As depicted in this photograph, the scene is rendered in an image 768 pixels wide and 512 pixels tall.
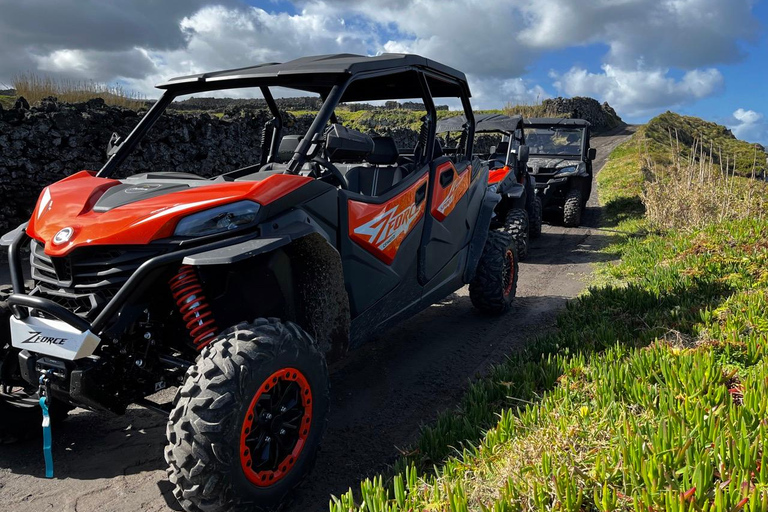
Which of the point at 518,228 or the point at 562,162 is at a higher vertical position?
the point at 562,162

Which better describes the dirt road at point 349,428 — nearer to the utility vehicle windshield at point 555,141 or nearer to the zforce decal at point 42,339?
the zforce decal at point 42,339

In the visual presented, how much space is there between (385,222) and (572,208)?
847 centimetres

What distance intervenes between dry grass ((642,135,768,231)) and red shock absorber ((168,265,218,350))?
740 centimetres

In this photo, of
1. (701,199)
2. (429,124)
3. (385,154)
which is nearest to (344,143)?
(385,154)

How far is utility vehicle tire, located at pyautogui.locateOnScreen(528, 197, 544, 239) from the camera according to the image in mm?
9840

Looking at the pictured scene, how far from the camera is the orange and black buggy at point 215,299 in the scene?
2.26 m

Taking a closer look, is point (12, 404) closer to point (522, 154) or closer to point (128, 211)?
point (128, 211)

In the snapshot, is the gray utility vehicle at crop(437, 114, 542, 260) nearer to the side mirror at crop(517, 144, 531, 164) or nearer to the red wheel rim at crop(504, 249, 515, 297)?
the side mirror at crop(517, 144, 531, 164)

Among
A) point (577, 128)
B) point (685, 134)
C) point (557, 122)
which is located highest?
point (685, 134)

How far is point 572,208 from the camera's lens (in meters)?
11.2

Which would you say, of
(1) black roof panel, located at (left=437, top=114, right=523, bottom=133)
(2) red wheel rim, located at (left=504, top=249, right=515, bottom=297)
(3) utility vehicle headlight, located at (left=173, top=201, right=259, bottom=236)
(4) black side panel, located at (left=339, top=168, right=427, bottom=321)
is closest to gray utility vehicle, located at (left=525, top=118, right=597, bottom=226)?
(1) black roof panel, located at (left=437, top=114, right=523, bottom=133)

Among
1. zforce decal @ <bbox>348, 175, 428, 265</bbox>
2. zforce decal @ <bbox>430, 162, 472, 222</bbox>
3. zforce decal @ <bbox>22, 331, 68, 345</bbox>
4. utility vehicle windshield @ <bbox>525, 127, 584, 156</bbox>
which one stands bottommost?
zforce decal @ <bbox>22, 331, 68, 345</bbox>

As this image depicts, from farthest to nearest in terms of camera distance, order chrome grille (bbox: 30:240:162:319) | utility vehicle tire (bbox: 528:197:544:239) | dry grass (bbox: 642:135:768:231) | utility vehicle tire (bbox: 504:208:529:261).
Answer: utility vehicle tire (bbox: 528:197:544:239), dry grass (bbox: 642:135:768:231), utility vehicle tire (bbox: 504:208:529:261), chrome grille (bbox: 30:240:162:319)

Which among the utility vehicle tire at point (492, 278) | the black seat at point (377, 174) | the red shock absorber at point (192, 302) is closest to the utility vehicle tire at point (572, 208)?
the utility vehicle tire at point (492, 278)
